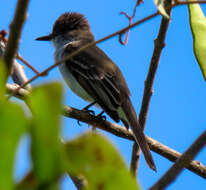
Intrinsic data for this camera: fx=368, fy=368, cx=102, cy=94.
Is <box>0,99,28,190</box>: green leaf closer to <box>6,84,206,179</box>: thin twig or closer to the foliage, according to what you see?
the foliage

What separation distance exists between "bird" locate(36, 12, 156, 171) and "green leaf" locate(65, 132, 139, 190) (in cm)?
237

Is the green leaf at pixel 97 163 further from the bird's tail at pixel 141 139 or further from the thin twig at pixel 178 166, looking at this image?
the bird's tail at pixel 141 139

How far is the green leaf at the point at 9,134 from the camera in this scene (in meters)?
0.49

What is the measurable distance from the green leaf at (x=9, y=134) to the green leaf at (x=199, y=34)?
1193 millimetres

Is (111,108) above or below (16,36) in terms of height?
below

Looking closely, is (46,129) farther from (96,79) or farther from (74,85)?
(74,85)

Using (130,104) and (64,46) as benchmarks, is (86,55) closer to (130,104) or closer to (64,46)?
(64,46)

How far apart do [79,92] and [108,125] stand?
1117 millimetres

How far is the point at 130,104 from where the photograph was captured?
4.00 m

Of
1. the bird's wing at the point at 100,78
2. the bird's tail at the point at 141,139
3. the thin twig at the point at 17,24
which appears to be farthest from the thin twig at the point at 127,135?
the thin twig at the point at 17,24

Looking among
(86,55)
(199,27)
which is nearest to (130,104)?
(86,55)

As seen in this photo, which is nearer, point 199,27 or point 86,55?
point 199,27

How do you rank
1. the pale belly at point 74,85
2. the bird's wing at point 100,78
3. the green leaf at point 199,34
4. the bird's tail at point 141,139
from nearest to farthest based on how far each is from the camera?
the green leaf at point 199,34 < the bird's tail at point 141,139 < the bird's wing at point 100,78 < the pale belly at point 74,85

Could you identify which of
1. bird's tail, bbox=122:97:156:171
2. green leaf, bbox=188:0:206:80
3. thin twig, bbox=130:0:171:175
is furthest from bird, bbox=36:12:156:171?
green leaf, bbox=188:0:206:80
